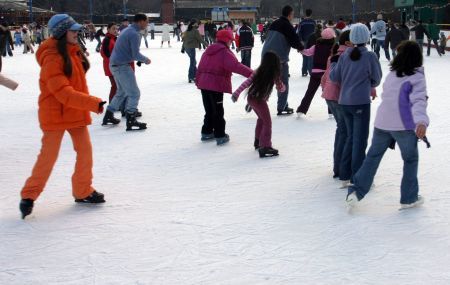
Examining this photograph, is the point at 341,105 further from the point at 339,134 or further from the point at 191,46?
the point at 191,46

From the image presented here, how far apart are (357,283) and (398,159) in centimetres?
272

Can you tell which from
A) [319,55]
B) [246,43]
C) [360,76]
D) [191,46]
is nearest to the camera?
[360,76]

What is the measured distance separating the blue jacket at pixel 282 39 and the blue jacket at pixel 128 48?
163cm

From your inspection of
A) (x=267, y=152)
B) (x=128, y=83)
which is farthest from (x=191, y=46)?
(x=267, y=152)

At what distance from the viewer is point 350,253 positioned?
3.17 meters

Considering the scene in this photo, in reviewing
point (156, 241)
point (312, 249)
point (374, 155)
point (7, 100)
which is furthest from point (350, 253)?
point (7, 100)

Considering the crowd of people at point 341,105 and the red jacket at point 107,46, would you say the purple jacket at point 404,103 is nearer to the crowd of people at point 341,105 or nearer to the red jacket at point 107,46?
the crowd of people at point 341,105

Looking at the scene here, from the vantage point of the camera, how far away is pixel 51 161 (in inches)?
150

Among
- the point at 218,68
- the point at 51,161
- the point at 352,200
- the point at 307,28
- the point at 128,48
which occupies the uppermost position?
the point at 307,28

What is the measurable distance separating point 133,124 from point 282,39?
2251 millimetres

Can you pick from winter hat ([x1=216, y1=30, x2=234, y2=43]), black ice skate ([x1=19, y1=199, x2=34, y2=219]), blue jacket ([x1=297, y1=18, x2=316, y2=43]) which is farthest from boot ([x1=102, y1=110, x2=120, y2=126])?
blue jacket ([x1=297, y1=18, x2=316, y2=43])

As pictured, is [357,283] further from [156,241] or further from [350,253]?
[156,241]

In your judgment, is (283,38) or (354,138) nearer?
(354,138)

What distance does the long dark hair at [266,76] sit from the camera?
516cm
